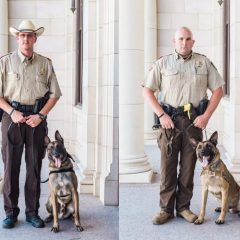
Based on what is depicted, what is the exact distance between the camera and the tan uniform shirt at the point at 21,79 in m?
4.79

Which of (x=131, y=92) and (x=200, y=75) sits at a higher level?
(x=200, y=75)

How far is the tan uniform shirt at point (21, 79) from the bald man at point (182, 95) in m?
1.14

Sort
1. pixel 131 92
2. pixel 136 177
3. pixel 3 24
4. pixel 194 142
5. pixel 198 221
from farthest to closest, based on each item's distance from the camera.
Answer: pixel 3 24 → pixel 136 177 → pixel 131 92 → pixel 198 221 → pixel 194 142

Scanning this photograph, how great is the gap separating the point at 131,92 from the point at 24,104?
1865 mm

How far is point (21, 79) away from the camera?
4793 mm

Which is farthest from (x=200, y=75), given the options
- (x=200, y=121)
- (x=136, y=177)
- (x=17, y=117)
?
(x=136, y=177)

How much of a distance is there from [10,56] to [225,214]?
283 centimetres

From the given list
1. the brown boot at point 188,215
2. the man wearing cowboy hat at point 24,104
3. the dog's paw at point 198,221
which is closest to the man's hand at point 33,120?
the man wearing cowboy hat at point 24,104

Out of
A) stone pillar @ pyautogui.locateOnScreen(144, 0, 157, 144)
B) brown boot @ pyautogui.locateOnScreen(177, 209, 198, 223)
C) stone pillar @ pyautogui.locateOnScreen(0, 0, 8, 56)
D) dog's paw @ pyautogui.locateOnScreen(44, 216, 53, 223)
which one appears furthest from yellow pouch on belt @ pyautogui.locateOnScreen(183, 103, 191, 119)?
stone pillar @ pyautogui.locateOnScreen(144, 0, 157, 144)

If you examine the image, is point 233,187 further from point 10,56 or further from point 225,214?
point 10,56

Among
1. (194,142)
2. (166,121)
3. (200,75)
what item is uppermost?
(200,75)

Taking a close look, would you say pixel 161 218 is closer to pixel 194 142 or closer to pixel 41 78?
pixel 194 142

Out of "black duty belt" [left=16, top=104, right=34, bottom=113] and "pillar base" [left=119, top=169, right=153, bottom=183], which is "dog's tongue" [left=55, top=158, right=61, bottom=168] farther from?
"pillar base" [left=119, top=169, right=153, bottom=183]

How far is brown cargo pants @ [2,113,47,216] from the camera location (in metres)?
4.84
